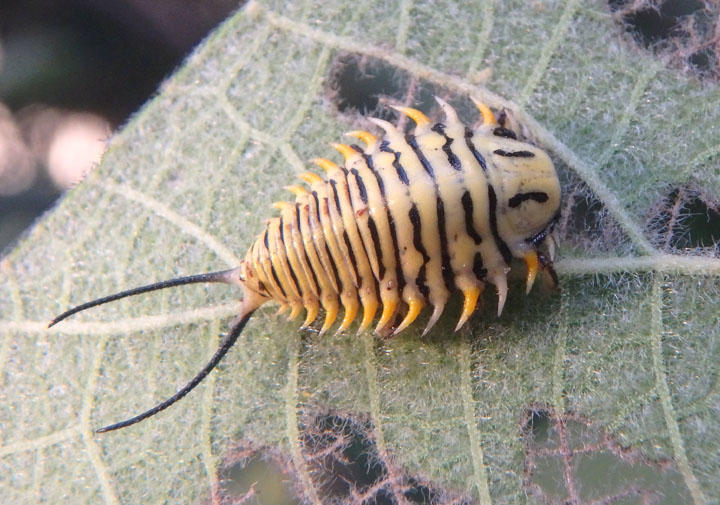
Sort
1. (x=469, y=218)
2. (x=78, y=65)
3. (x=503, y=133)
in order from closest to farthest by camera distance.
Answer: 1. (x=469, y=218)
2. (x=503, y=133)
3. (x=78, y=65)

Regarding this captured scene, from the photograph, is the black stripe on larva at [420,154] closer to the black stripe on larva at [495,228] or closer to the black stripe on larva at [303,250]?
the black stripe on larva at [495,228]

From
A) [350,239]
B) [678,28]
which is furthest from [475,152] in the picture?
[678,28]

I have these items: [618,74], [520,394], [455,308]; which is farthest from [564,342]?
[618,74]

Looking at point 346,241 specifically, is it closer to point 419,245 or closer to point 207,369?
point 419,245

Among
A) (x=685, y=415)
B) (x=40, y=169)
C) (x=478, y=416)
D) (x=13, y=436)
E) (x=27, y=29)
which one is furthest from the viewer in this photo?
(x=40, y=169)

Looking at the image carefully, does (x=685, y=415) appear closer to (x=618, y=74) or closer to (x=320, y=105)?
(x=618, y=74)

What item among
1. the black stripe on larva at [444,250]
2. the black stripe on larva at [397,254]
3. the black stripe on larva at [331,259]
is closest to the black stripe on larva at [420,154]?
the black stripe on larva at [444,250]

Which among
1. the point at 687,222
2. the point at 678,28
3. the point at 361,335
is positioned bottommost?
the point at 687,222
